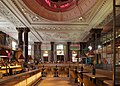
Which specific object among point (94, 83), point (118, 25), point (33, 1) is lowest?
point (94, 83)

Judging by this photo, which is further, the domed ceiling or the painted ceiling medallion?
the painted ceiling medallion

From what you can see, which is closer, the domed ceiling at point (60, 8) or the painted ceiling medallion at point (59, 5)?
the domed ceiling at point (60, 8)

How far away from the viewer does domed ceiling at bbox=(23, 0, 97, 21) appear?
1272cm

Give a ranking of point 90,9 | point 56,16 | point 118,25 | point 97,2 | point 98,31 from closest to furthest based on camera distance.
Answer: point 118,25 → point 97,2 → point 90,9 → point 56,16 → point 98,31

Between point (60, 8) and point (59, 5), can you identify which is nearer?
point (60, 8)

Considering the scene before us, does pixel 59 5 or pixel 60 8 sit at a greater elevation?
pixel 59 5

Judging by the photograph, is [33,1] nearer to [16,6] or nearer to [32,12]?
[32,12]

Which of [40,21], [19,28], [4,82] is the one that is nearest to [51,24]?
[40,21]

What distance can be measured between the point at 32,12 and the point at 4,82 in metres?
8.83

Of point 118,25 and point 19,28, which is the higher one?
point 19,28

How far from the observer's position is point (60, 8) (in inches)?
550

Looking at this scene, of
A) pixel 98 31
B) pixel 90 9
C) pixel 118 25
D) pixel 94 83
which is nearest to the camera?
pixel 118 25

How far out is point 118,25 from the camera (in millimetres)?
4059

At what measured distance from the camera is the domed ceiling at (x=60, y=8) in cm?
1272
